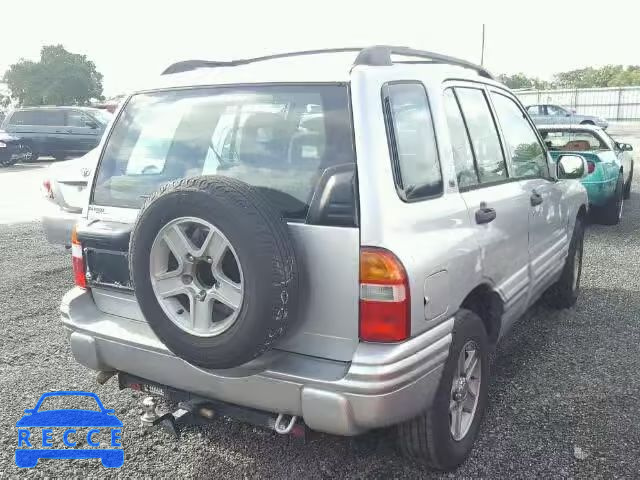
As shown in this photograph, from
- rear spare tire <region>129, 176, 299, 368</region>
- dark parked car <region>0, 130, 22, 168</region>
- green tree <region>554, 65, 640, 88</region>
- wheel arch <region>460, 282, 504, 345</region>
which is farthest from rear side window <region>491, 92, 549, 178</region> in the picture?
green tree <region>554, 65, 640, 88</region>

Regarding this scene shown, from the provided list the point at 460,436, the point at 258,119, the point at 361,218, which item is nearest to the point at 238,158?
the point at 258,119

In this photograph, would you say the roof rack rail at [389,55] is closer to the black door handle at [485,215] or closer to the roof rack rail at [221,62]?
the roof rack rail at [221,62]

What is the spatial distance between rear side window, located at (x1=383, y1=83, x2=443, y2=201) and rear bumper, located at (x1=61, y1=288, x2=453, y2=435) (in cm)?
57

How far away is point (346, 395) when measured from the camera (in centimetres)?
215

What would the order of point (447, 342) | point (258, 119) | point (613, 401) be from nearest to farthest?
point (447, 342) → point (258, 119) → point (613, 401)

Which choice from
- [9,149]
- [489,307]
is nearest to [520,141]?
[489,307]

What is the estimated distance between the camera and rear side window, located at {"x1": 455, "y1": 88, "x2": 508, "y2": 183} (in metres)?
3.03

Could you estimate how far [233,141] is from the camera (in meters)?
2.74

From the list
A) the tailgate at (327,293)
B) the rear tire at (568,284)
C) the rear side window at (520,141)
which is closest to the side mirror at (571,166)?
the rear side window at (520,141)

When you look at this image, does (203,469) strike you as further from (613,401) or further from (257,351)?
(613,401)

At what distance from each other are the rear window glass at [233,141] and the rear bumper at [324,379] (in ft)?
1.92

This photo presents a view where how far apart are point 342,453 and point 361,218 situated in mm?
1316

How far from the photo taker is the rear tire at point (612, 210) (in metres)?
7.95

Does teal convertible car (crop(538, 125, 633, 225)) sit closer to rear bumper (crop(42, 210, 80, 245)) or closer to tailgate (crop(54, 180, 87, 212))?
tailgate (crop(54, 180, 87, 212))
